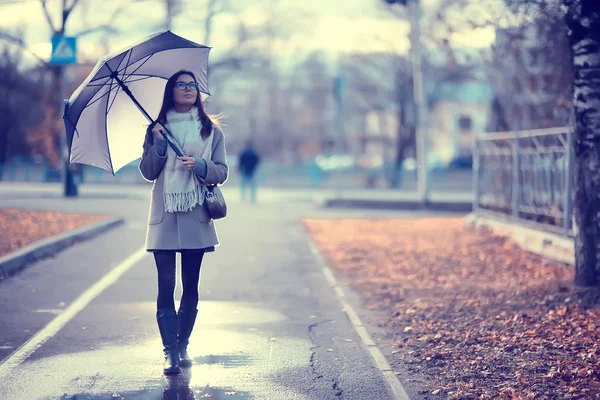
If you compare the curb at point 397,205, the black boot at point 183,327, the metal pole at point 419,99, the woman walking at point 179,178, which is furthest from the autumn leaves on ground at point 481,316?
the curb at point 397,205

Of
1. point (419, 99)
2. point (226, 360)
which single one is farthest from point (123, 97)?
point (419, 99)

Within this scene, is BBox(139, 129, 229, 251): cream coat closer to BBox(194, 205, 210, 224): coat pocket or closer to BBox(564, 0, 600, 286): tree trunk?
BBox(194, 205, 210, 224): coat pocket

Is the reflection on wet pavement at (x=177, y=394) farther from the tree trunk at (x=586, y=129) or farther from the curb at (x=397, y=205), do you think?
the curb at (x=397, y=205)

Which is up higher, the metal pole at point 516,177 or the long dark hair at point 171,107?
the long dark hair at point 171,107

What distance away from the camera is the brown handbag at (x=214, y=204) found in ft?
18.4

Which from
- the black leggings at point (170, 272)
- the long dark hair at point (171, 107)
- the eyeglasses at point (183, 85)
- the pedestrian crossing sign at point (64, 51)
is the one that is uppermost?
the pedestrian crossing sign at point (64, 51)

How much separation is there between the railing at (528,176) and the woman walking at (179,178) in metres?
7.01

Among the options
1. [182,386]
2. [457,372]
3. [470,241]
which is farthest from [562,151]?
[182,386]

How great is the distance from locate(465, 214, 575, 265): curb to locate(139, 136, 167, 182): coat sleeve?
666cm

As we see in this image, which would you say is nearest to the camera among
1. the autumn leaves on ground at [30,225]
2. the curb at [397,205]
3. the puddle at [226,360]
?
the puddle at [226,360]

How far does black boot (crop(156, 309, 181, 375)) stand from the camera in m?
5.64

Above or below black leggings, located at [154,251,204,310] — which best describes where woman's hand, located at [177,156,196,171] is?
above

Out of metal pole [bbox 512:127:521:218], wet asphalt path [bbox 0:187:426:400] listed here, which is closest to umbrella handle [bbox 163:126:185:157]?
wet asphalt path [bbox 0:187:426:400]

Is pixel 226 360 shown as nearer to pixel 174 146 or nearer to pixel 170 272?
pixel 170 272
